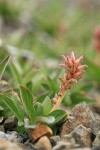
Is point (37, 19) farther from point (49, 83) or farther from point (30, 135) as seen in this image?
point (30, 135)

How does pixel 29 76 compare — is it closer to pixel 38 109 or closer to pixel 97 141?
pixel 38 109

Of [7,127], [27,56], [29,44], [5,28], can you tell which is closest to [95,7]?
[5,28]

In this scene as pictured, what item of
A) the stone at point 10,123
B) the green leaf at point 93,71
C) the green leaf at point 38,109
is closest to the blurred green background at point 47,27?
the green leaf at point 93,71

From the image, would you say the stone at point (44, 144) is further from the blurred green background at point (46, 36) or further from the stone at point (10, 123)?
the blurred green background at point (46, 36)

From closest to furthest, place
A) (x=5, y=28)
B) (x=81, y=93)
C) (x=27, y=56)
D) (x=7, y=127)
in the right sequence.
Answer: (x=7, y=127)
(x=81, y=93)
(x=27, y=56)
(x=5, y=28)

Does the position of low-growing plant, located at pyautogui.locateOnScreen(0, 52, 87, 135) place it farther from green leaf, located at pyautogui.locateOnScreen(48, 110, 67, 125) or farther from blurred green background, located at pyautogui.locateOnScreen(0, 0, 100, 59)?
blurred green background, located at pyautogui.locateOnScreen(0, 0, 100, 59)
